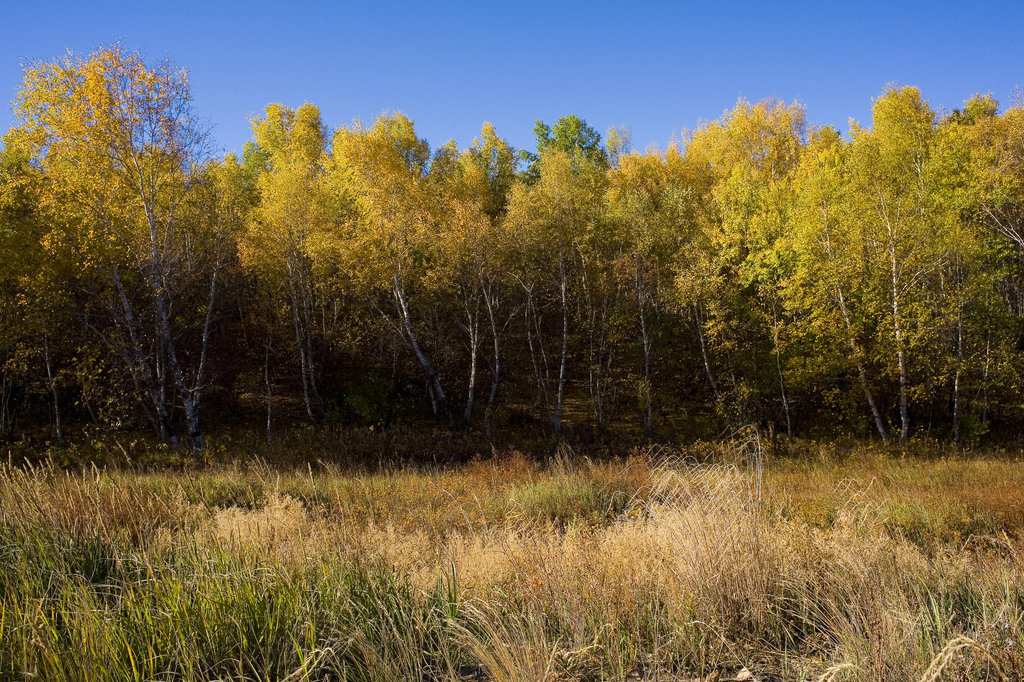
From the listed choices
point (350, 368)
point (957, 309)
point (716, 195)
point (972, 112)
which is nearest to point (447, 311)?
point (350, 368)

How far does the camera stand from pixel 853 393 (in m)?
18.3

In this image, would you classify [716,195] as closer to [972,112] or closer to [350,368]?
[350,368]

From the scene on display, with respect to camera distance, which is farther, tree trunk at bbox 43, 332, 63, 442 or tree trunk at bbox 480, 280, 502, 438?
tree trunk at bbox 480, 280, 502, 438

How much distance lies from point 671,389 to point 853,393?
674 centimetres

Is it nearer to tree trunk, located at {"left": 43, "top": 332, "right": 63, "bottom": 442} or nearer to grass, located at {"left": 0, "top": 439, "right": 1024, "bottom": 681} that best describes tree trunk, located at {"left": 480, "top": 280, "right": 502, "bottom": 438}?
tree trunk, located at {"left": 43, "top": 332, "right": 63, "bottom": 442}

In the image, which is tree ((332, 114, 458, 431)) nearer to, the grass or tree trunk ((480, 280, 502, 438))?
tree trunk ((480, 280, 502, 438))

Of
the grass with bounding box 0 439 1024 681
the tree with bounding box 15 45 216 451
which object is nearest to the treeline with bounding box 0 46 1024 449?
the tree with bounding box 15 45 216 451

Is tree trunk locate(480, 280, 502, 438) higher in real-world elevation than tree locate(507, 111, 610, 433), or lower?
lower

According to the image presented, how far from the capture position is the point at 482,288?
2106 centimetres

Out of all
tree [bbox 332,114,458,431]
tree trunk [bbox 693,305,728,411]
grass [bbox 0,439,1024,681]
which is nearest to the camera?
grass [bbox 0,439,1024,681]

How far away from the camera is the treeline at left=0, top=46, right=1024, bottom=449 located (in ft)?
47.8

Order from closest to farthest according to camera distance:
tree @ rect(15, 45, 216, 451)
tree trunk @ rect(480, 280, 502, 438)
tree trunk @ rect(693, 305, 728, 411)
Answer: tree @ rect(15, 45, 216, 451) → tree trunk @ rect(693, 305, 728, 411) → tree trunk @ rect(480, 280, 502, 438)

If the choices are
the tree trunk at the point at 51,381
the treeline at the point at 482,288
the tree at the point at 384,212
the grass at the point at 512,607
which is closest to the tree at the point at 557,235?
the treeline at the point at 482,288

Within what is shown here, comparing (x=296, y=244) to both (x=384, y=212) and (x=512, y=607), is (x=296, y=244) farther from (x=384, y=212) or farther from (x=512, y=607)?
(x=512, y=607)
